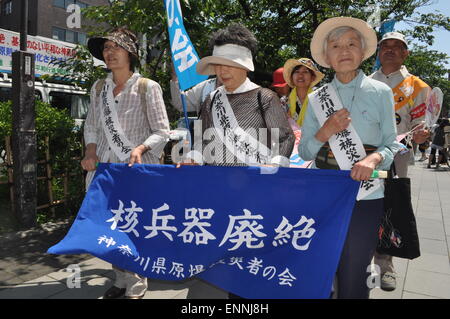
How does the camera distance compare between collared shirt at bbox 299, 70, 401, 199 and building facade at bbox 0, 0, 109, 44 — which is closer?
collared shirt at bbox 299, 70, 401, 199

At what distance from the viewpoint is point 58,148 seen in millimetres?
5246

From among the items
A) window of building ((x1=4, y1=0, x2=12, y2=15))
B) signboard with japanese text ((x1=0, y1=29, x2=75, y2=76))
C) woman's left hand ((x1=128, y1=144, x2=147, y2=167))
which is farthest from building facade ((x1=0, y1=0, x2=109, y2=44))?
woman's left hand ((x1=128, y1=144, x2=147, y2=167))

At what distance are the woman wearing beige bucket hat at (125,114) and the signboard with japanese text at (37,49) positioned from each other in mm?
7455

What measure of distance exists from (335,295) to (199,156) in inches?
45.5

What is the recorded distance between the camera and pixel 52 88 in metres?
10.4

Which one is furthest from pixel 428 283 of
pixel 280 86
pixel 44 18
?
pixel 44 18

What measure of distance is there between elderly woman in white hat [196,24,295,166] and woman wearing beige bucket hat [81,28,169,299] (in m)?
0.64

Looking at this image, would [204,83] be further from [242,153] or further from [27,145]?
[27,145]

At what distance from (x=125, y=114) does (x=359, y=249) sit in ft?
5.91

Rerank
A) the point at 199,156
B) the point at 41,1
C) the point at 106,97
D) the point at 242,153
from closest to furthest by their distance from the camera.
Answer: the point at 242,153
the point at 199,156
the point at 106,97
the point at 41,1

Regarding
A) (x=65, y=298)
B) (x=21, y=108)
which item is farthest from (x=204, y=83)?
(x=21, y=108)

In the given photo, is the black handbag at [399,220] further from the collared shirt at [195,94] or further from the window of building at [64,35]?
the window of building at [64,35]

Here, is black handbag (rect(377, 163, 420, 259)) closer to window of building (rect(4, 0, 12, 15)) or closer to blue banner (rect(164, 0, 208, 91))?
blue banner (rect(164, 0, 208, 91))

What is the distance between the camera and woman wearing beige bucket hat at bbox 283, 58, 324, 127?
375cm
